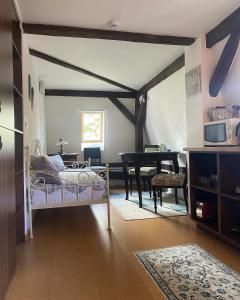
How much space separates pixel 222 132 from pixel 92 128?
14.1ft

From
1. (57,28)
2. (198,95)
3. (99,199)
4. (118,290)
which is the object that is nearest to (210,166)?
(198,95)

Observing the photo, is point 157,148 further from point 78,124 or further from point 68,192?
point 68,192

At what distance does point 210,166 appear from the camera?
2.98 m

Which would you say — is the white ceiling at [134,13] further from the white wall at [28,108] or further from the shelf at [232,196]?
the shelf at [232,196]

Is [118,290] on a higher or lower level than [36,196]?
lower

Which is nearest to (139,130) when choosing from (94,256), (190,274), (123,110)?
(123,110)

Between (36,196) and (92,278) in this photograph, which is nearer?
(92,278)

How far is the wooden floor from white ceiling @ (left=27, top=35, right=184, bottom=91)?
2.49 meters

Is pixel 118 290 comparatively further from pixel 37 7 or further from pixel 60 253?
pixel 37 7

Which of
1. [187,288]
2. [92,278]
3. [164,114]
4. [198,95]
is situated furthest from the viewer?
[164,114]

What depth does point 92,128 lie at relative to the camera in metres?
6.53

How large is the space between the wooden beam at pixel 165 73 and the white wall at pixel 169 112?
7cm

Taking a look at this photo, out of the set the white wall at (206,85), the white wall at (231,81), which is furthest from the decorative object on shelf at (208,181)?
the white wall at (231,81)

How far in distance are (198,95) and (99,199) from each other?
1.81 m
